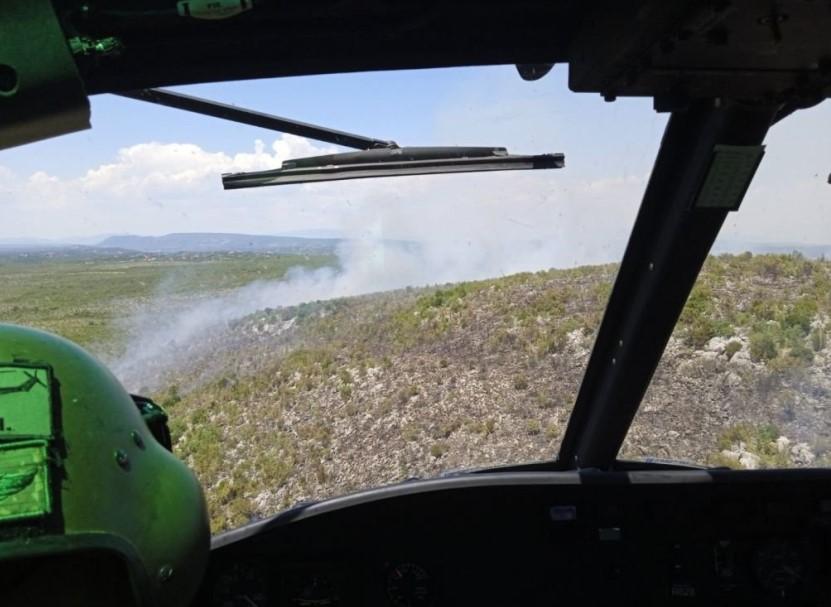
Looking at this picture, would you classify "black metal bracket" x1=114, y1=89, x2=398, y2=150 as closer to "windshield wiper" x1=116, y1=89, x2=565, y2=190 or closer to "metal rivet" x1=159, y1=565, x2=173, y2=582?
"windshield wiper" x1=116, y1=89, x2=565, y2=190

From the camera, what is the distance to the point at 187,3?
1.13 m

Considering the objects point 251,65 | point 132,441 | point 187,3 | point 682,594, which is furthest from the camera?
point 682,594

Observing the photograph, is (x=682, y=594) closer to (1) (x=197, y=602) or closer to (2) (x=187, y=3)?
(1) (x=197, y=602)

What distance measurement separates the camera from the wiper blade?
6.62 feet

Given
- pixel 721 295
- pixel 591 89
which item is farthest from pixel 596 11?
pixel 721 295

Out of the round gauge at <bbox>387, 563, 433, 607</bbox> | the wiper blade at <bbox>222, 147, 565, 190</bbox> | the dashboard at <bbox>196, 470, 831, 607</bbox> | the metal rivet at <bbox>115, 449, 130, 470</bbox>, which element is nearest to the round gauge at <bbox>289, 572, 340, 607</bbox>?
the dashboard at <bbox>196, 470, 831, 607</bbox>

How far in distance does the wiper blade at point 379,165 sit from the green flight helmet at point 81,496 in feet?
2.84

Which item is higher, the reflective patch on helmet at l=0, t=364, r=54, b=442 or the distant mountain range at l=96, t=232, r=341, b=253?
the reflective patch on helmet at l=0, t=364, r=54, b=442

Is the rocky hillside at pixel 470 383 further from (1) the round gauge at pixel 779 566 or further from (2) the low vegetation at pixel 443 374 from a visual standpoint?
(1) the round gauge at pixel 779 566

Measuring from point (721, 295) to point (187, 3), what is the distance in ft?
6.48

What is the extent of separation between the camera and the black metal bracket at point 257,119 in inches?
74.6

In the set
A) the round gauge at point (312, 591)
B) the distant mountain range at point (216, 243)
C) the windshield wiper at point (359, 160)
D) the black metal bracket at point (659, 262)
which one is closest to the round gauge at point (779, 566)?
the black metal bracket at point (659, 262)

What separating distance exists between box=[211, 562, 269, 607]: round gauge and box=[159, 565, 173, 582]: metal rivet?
1347mm

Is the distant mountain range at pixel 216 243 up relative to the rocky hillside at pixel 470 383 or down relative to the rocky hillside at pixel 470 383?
up
